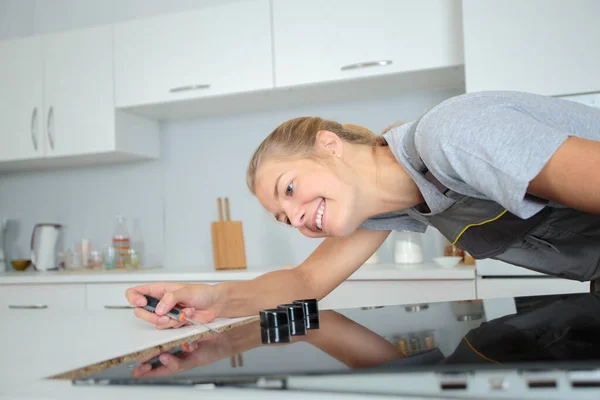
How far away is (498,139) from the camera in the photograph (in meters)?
0.79

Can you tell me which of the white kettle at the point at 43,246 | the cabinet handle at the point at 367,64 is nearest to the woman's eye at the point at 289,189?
the cabinet handle at the point at 367,64

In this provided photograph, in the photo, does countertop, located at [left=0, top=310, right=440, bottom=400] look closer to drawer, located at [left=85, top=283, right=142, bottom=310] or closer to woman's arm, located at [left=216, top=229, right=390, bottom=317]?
woman's arm, located at [left=216, top=229, right=390, bottom=317]

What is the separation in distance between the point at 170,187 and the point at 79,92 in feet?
2.26

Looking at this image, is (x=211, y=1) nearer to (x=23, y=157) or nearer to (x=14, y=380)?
(x=23, y=157)

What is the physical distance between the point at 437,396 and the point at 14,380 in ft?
1.48

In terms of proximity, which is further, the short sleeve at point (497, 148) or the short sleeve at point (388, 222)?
the short sleeve at point (388, 222)

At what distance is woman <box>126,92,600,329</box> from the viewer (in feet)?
3.08

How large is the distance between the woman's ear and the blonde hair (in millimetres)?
13

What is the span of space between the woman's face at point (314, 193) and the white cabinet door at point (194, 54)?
155 cm

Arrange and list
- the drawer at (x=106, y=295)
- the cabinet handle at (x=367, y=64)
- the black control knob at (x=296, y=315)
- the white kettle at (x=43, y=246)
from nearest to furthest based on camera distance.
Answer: the black control knob at (x=296, y=315)
the cabinet handle at (x=367, y=64)
the drawer at (x=106, y=295)
the white kettle at (x=43, y=246)

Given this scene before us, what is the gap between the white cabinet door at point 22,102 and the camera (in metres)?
3.12

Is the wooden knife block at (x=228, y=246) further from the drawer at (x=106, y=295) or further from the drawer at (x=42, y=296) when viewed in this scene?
the drawer at (x=42, y=296)

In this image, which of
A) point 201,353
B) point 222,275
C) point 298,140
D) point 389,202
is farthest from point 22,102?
point 201,353

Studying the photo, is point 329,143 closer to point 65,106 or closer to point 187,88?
point 187,88
